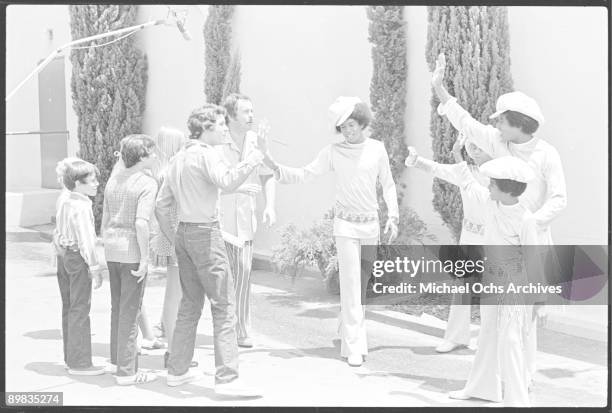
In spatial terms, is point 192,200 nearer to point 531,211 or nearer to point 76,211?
point 76,211

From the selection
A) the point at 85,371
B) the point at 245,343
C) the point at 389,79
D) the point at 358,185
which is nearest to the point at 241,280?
the point at 245,343

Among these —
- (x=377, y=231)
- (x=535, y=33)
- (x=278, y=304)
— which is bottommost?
(x=278, y=304)

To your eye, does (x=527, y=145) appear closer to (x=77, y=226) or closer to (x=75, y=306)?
(x=77, y=226)

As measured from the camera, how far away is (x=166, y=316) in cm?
512

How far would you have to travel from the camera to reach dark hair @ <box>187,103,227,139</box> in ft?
15.1

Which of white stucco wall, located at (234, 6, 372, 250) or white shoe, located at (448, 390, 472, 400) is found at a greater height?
white stucco wall, located at (234, 6, 372, 250)

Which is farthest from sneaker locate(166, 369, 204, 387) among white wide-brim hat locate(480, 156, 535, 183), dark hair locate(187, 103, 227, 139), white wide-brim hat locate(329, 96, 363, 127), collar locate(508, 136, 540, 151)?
collar locate(508, 136, 540, 151)

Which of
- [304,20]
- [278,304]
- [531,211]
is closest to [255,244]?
[278,304]

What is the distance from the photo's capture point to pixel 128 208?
4641mm

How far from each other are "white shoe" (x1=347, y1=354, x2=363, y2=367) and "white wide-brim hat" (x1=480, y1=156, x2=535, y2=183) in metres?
1.43

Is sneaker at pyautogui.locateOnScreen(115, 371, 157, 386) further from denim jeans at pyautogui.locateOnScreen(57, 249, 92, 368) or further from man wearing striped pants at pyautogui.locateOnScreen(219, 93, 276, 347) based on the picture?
man wearing striped pants at pyautogui.locateOnScreen(219, 93, 276, 347)

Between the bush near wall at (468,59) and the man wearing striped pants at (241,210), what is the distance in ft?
4.60

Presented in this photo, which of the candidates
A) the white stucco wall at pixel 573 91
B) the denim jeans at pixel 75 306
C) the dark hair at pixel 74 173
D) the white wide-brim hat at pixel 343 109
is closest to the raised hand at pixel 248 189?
the white wide-brim hat at pixel 343 109

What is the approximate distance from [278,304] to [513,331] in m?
2.42
